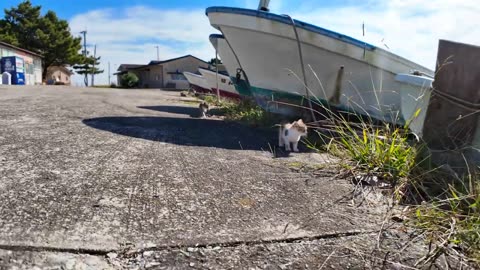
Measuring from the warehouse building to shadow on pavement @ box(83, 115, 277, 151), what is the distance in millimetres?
25839

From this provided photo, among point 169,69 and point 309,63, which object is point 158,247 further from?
point 169,69

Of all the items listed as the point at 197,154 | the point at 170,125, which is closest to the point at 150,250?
the point at 197,154

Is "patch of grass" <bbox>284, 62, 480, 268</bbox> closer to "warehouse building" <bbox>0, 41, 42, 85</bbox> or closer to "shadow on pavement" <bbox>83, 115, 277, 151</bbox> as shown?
"shadow on pavement" <bbox>83, 115, 277, 151</bbox>

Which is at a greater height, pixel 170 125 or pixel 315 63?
pixel 315 63

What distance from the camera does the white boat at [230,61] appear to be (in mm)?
7242

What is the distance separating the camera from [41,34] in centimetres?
3519

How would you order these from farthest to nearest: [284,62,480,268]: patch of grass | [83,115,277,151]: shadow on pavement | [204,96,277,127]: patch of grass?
[204,96,277,127]: patch of grass < [83,115,277,151]: shadow on pavement < [284,62,480,268]: patch of grass

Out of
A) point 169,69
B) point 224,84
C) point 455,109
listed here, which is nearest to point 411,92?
point 455,109

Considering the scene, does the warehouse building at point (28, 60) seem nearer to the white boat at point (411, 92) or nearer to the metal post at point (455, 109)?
the white boat at point (411, 92)

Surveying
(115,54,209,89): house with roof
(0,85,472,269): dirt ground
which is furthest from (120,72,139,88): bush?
(0,85,472,269): dirt ground

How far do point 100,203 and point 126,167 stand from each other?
0.65m

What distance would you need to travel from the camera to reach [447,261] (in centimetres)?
149

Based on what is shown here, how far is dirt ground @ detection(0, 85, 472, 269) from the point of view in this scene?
1413 millimetres

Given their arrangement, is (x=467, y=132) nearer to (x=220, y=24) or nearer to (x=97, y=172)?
(x=97, y=172)
